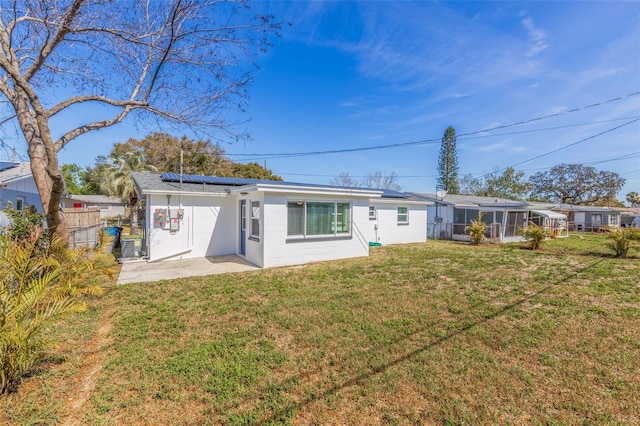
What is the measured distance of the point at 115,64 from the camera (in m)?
6.39

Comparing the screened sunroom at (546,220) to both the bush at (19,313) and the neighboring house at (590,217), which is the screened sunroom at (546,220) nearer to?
the neighboring house at (590,217)

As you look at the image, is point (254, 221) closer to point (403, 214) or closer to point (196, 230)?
point (196, 230)

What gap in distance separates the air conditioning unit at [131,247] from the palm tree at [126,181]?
9617mm

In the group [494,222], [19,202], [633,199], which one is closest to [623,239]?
[494,222]

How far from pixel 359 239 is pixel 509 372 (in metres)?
7.53

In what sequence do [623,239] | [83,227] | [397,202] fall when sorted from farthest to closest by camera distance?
[397,202] → [623,239] → [83,227]

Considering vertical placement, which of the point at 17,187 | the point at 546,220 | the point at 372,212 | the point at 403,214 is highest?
the point at 17,187

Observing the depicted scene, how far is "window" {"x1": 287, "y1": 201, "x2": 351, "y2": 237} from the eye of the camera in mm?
9070

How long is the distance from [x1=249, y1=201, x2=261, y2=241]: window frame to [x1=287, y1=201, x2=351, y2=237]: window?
102cm

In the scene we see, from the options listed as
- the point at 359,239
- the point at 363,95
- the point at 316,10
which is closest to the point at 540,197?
the point at 363,95

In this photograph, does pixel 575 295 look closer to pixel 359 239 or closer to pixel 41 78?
pixel 359 239

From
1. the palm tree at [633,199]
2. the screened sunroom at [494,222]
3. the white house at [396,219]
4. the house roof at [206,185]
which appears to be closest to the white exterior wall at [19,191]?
the house roof at [206,185]

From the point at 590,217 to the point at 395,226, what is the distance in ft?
96.3

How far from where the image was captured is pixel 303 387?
2904mm
